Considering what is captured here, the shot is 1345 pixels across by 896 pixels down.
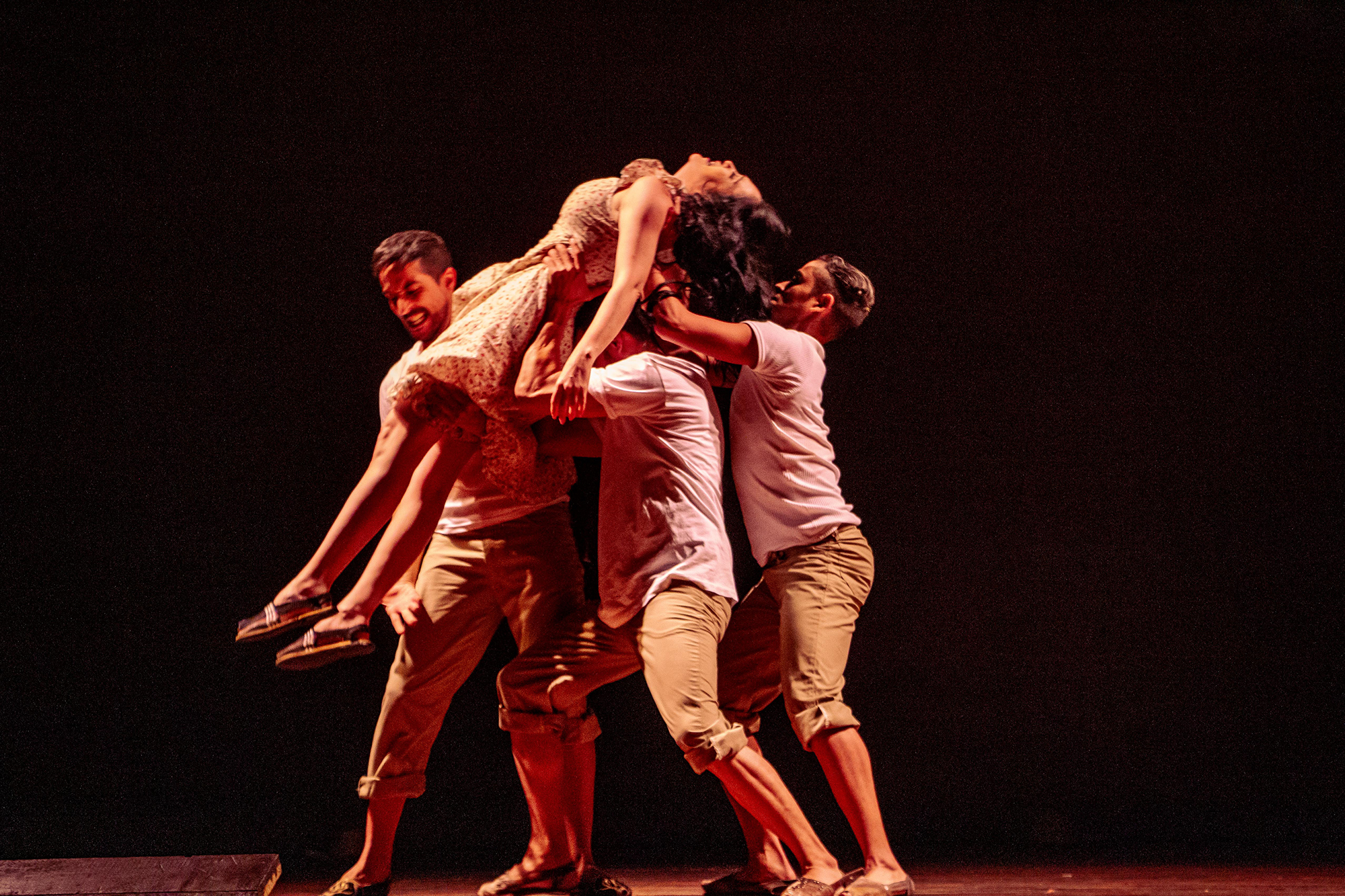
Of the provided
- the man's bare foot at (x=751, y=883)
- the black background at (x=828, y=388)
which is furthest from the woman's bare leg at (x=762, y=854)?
the black background at (x=828, y=388)

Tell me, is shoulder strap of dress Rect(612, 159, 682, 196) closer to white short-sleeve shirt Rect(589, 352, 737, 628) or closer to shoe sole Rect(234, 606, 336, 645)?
white short-sleeve shirt Rect(589, 352, 737, 628)

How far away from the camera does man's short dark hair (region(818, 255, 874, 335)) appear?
10.2ft

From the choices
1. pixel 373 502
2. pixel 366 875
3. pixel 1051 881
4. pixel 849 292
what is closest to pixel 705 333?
pixel 849 292

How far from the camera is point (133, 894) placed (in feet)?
7.63

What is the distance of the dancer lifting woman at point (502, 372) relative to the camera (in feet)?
8.36

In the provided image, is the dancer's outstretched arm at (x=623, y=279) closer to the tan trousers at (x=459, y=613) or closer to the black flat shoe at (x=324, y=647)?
the tan trousers at (x=459, y=613)

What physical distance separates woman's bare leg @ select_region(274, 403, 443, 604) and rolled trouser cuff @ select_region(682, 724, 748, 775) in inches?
37.3

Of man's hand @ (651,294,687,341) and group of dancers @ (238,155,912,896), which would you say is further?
man's hand @ (651,294,687,341)

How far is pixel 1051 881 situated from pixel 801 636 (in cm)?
122

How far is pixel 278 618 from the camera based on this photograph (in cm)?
249

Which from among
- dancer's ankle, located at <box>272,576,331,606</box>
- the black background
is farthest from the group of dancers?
the black background

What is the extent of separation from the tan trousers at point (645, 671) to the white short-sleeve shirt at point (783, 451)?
0.29m

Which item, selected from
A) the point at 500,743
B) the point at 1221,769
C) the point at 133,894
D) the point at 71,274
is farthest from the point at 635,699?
the point at 71,274

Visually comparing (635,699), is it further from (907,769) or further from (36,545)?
(36,545)
